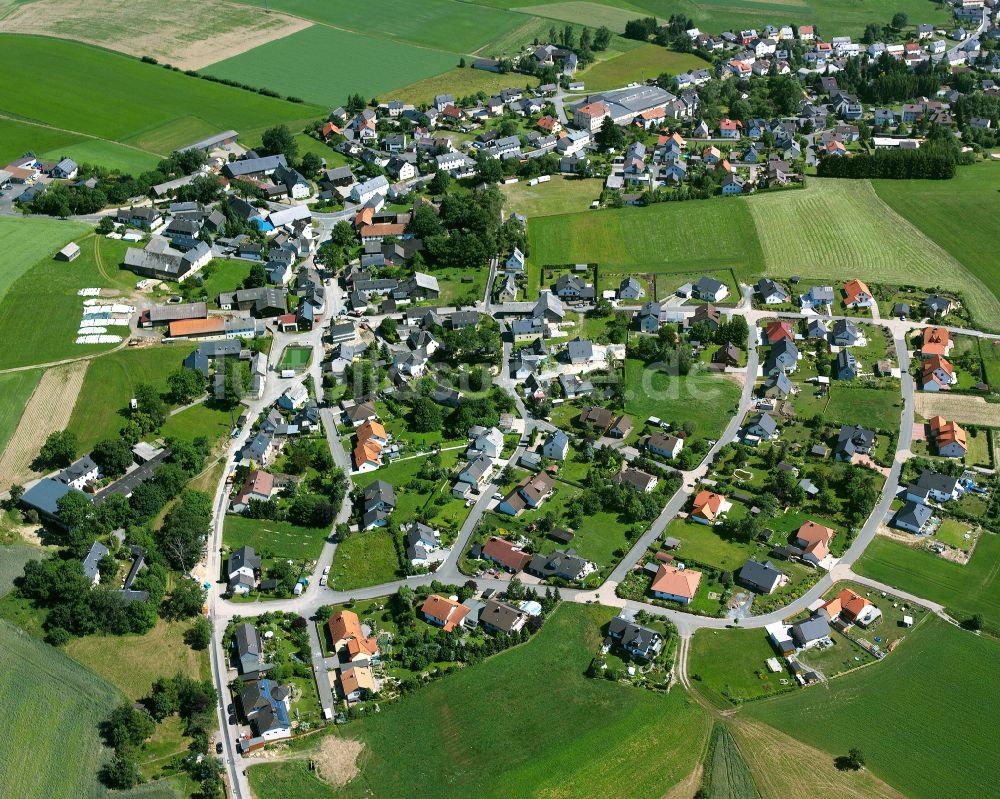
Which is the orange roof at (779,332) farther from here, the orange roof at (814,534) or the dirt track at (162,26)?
the dirt track at (162,26)

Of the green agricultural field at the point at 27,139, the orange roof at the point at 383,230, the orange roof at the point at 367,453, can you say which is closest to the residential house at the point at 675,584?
the orange roof at the point at 367,453

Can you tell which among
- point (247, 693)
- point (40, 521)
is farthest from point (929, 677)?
point (40, 521)

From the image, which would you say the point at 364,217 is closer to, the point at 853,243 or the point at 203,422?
the point at 203,422

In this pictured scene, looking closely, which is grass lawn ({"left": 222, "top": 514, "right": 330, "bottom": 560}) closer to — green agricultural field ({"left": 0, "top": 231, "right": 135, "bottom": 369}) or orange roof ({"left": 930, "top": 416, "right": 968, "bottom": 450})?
green agricultural field ({"left": 0, "top": 231, "right": 135, "bottom": 369})

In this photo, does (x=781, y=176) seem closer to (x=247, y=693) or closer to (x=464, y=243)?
(x=464, y=243)

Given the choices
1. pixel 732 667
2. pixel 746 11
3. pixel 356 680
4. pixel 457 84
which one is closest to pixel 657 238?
pixel 457 84
